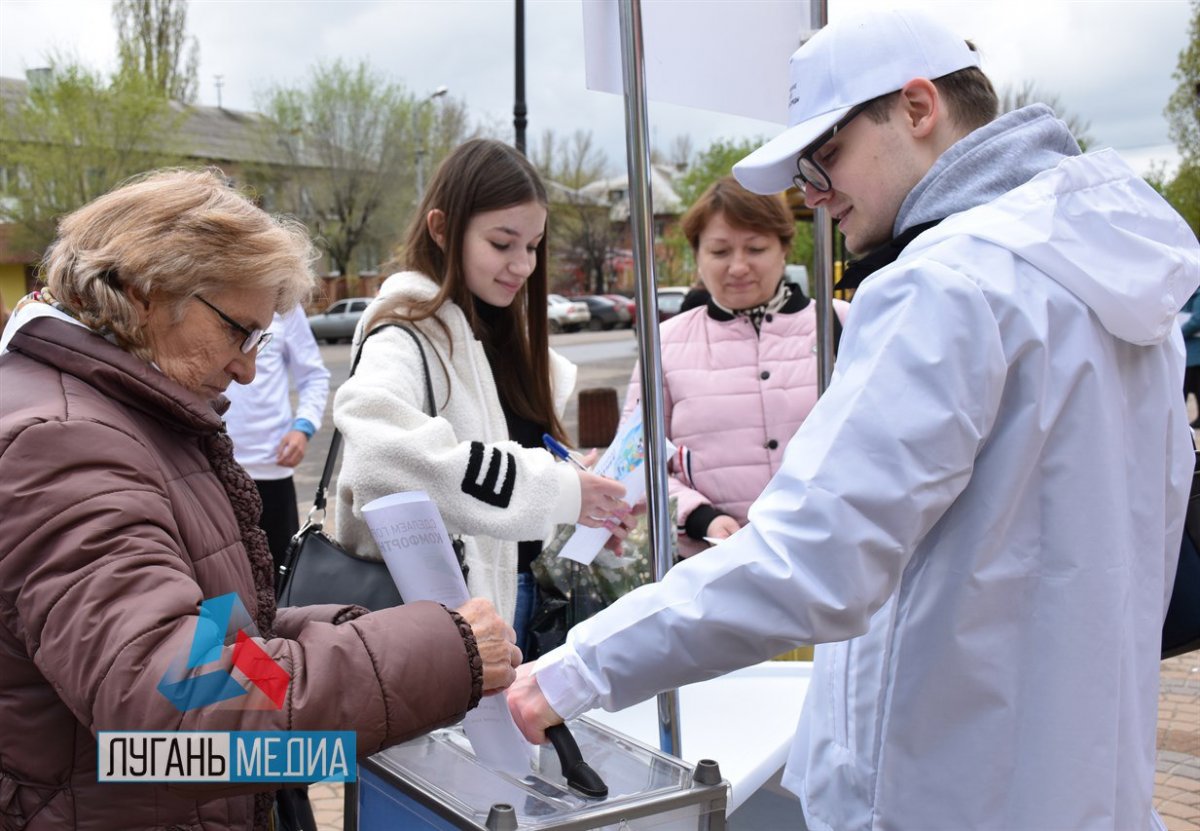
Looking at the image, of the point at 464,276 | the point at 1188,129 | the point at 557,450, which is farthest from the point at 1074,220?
the point at 1188,129

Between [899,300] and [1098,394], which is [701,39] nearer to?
[899,300]

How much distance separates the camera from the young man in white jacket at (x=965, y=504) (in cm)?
126

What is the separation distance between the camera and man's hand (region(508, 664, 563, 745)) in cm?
143

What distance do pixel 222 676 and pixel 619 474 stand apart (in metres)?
1.28

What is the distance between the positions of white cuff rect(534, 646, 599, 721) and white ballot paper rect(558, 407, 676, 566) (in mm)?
849

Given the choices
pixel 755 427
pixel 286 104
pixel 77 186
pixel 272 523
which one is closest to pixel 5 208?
pixel 77 186

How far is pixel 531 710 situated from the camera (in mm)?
1432

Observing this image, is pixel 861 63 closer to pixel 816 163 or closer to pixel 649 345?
pixel 816 163

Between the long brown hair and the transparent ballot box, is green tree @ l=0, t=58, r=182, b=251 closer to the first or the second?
the long brown hair

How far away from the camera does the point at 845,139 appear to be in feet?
5.08

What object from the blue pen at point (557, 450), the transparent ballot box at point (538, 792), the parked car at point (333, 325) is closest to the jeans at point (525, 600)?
the blue pen at point (557, 450)

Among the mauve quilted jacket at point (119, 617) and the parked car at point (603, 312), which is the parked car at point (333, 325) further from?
the mauve quilted jacket at point (119, 617)

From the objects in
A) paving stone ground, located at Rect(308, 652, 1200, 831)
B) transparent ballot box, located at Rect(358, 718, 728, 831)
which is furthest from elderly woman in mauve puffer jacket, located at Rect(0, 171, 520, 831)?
paving stone ground, located at Rect(308, 652, 1200, 831)

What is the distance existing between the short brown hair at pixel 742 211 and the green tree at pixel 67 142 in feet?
90.6
